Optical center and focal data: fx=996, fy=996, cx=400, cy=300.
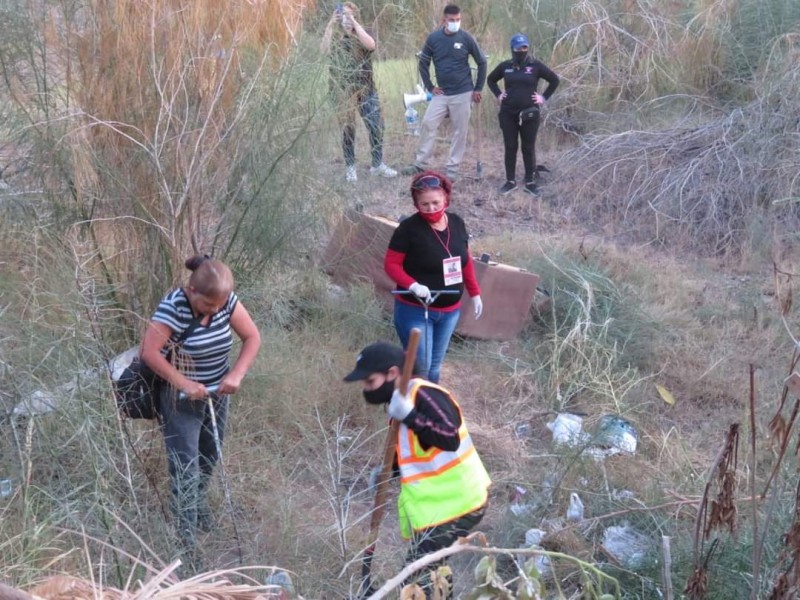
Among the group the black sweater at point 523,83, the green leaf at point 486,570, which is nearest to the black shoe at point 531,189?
the black sweater at point 523,83

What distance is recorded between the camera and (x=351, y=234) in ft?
23.9

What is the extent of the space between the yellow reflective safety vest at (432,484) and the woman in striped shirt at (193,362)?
89cm

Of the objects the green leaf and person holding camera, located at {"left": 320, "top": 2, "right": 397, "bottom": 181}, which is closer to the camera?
the green leaf

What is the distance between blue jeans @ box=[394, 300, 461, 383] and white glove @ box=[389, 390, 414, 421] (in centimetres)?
193

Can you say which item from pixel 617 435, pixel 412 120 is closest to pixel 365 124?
pixel 617 435

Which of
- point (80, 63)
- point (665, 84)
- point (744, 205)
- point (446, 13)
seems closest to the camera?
point (80, 63)

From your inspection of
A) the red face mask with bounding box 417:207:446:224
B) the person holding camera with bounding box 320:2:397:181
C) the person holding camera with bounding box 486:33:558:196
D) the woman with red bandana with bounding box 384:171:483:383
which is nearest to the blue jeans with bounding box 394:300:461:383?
the woman with red bandana with bounding box 384:171:483:383

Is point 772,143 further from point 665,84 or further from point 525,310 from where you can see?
point 525,310

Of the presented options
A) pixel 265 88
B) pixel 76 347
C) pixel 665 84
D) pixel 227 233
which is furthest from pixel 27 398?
pixel 665 84

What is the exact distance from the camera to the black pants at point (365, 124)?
6.50m

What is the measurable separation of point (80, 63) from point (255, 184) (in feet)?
3.72

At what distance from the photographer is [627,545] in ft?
14.6

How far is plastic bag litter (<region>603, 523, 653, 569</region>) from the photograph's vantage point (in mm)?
4289

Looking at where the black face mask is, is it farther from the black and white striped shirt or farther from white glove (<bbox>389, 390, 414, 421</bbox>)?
the black and white striped shirt
